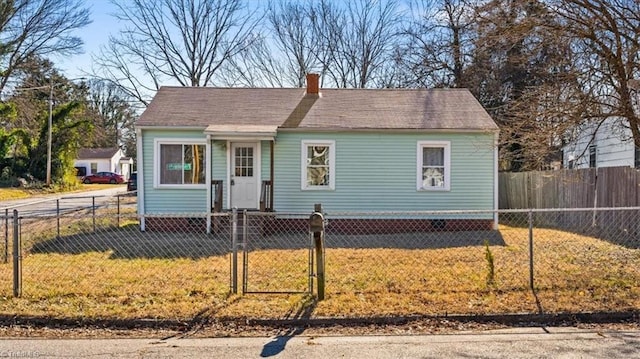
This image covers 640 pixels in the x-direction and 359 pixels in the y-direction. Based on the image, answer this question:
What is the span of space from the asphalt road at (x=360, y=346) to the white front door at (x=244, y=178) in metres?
8.69

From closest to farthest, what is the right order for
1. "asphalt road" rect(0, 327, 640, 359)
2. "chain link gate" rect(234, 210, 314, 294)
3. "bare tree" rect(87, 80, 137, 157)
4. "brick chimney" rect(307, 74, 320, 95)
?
1. "asphalt road" rect(0, 327, 640, 359)
2. "chain link gate" rect(234, 210, 314, 294)
3. "brick chimney" rect(307, 74, 320, 95)
4. "bare tree" rect(87, 80, 137, 157)

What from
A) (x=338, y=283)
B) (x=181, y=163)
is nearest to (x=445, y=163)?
(x=181, y=163)

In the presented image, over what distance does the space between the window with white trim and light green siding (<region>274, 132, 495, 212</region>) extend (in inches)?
85.5

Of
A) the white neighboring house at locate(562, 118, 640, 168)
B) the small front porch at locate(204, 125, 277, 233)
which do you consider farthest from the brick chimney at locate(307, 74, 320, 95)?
the white neighboring house at locate(562, 118, 640, 168)

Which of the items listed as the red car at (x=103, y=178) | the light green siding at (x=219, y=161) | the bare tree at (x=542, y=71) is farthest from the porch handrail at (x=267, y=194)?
the red car at (x=103, y=178)

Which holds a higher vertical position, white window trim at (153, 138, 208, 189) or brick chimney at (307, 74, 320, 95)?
brick chimney at (307, 74, 320, 95)

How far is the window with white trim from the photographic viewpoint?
13.2 meters

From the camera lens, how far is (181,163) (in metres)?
13.3

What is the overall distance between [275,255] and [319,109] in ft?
20.2

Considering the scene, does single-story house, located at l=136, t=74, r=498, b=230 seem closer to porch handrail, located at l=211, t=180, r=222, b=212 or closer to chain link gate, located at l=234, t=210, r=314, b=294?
porch handrail, located at l=211, t=180, r=222, b=212

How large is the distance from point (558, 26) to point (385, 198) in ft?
21.6

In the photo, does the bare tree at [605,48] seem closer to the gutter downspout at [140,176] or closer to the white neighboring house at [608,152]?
the white neighboring house at [608,152]

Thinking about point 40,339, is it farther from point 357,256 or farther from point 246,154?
point 246,154

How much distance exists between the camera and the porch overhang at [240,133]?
12.5 meters
